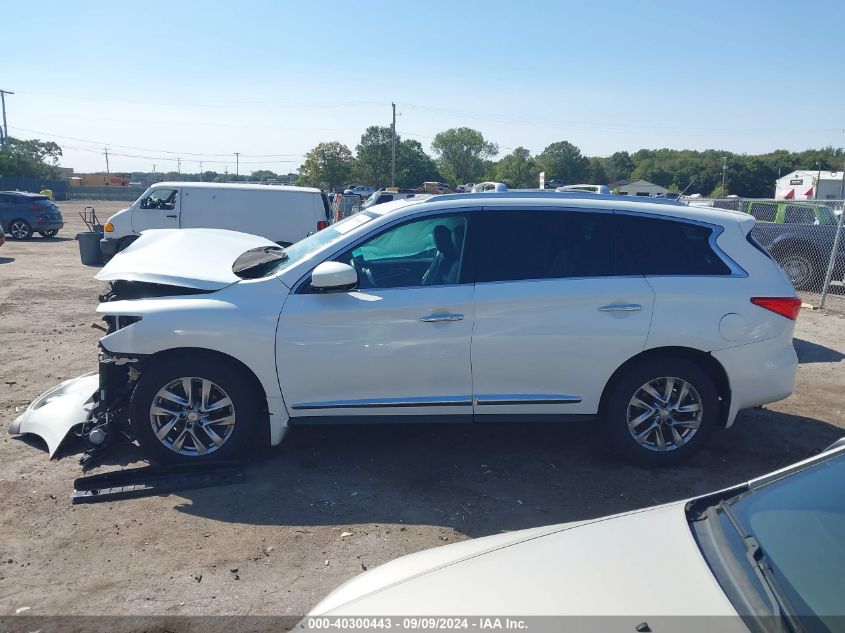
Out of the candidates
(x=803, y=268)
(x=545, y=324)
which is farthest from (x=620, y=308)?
(x=803, y=268)

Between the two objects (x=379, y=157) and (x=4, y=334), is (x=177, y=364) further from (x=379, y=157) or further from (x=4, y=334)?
(x=379, y=157)

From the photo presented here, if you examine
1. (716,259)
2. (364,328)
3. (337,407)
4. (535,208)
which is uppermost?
(535,208)

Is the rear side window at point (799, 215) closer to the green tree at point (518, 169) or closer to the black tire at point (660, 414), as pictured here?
the black tire at point (660, 414)

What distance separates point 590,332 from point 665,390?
720 mm

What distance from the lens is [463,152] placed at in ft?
321

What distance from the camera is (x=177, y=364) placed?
4750mm

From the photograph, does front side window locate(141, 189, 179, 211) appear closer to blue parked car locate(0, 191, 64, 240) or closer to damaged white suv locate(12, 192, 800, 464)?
blue parked car locate(0, 191, 64, 240)

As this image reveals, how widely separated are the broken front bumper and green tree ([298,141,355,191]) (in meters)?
71.9

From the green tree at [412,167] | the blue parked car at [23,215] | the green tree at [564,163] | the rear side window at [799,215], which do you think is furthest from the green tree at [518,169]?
the rear side window at [799,215]

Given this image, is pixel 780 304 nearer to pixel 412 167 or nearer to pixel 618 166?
pixel 618 166

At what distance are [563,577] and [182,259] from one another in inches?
164

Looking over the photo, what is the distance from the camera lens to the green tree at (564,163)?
7019 centimetres

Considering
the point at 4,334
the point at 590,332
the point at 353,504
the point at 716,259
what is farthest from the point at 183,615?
the point at 4,334

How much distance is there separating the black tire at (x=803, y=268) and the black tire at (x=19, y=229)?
23.4 metres
